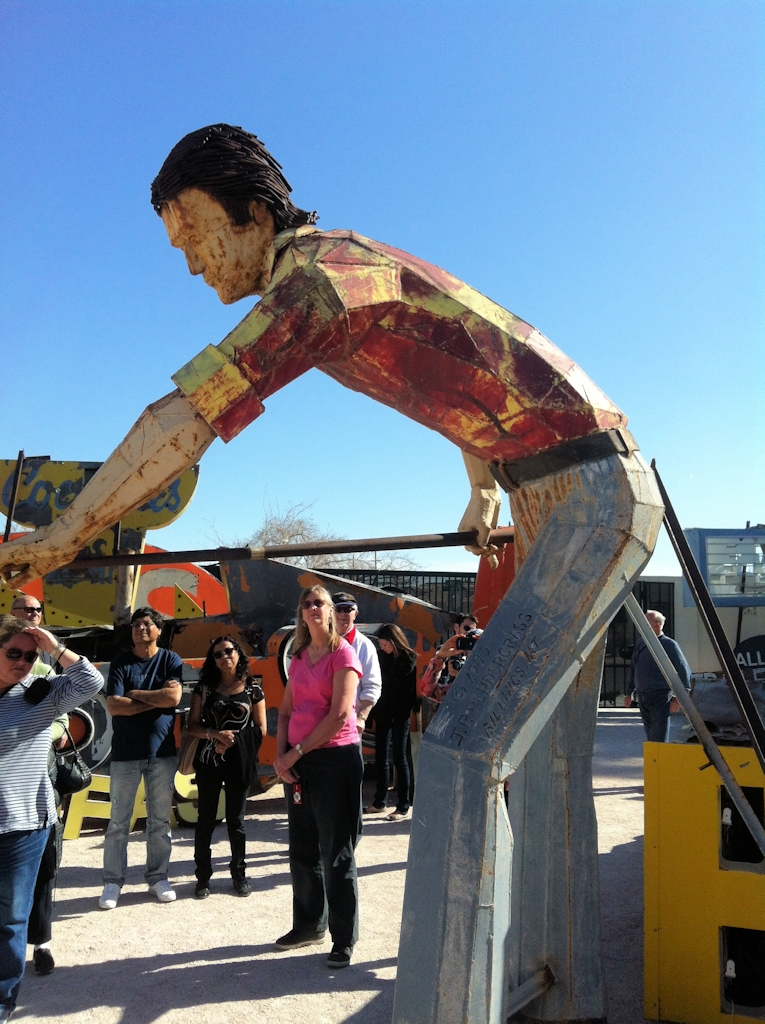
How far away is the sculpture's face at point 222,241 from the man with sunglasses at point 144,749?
3099 mm

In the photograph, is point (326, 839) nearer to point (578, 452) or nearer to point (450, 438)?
point (450, 438)

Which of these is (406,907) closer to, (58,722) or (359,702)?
(58,722)

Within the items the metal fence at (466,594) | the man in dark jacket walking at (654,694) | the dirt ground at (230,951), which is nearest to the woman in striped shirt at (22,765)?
the dirt ground at (230,951)

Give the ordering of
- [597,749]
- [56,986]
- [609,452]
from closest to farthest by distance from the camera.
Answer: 1. [609,452]
2. [56,986]
3. [597,749]

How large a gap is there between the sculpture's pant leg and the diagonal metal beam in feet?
1.03

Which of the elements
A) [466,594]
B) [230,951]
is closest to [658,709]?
[230,951]

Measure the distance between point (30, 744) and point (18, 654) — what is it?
1.17 ft

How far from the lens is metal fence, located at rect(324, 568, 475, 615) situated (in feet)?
57.8

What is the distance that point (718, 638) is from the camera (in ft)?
8.28

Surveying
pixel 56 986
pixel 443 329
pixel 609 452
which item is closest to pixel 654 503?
pixel 609 452

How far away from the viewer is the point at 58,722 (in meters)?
3.78

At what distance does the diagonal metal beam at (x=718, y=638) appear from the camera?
8.07 ft

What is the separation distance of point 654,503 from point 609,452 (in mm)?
215

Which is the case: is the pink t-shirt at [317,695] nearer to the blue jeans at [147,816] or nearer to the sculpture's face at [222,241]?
the blue jeans at [147,816]
